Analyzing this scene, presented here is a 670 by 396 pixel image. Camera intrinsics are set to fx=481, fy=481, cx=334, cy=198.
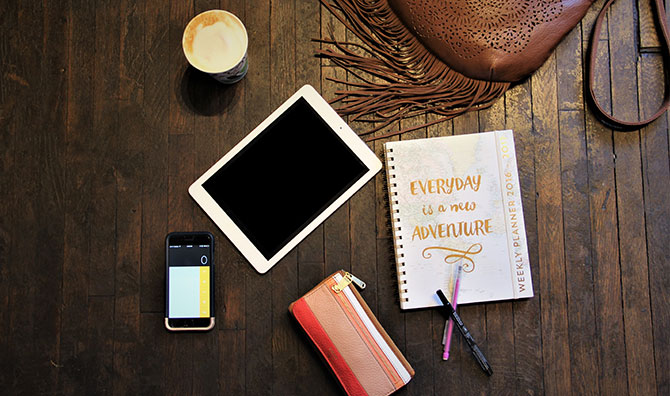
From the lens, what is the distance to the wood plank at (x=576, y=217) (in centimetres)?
82

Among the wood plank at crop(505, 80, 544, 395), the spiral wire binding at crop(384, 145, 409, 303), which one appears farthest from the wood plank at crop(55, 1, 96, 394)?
the wood plank at crop(505, 80, 544, 395)

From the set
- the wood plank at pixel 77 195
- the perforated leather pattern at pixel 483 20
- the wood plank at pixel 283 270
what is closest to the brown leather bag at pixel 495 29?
the perforated leather pattern at pixel 483 20

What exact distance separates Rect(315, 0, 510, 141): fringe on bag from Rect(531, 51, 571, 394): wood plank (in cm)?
8

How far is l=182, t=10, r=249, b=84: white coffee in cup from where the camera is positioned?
77cm

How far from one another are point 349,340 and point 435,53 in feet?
1.65

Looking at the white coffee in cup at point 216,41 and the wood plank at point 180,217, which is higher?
the white coffee in cup at point 216,41

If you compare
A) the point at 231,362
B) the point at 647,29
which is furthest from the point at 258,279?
the point at 647,29

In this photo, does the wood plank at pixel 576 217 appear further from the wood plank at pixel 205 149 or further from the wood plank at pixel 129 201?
the wood plank at pixel 129 201

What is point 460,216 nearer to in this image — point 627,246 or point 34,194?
point 627,246

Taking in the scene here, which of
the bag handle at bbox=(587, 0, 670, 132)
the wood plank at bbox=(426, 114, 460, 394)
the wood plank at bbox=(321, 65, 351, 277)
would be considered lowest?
the wood plank at bbox=(426, 114, 460, 394)

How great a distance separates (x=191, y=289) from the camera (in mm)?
809

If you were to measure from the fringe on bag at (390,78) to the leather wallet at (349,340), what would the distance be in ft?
0.90

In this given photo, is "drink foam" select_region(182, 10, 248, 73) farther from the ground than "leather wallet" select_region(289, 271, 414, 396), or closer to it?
farther from the ground

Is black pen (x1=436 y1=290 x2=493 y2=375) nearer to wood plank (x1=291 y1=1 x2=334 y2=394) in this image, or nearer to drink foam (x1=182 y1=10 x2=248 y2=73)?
wood plank (x1=291 y1=1 x2=334 y2=394)
